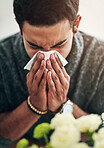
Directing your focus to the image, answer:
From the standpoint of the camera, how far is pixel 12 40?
2.41 feet

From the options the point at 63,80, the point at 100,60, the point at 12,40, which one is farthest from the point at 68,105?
the point at 12,40

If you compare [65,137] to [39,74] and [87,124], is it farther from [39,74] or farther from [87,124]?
[39,74]

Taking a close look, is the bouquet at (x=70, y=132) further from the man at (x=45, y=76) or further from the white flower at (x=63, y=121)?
the man at (x=45, y=76)

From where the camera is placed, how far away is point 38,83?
2.00ft

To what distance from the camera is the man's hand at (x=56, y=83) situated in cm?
57

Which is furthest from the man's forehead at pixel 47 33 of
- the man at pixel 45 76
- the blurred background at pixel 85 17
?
the blurred background at pixel 85 17

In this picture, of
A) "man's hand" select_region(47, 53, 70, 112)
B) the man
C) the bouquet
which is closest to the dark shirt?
the man

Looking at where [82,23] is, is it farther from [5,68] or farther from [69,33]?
[5,68]

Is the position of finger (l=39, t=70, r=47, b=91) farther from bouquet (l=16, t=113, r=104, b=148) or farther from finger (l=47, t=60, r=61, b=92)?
bouquet (l=16, t=113, r=104, b=148)

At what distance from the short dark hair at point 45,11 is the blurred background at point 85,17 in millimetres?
107

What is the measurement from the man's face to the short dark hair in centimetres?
2

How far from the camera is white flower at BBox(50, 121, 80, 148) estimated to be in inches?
10.5

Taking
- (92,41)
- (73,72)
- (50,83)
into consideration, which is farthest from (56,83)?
(92,41)

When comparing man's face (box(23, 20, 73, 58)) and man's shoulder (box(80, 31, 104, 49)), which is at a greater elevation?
man's face (box(23, 20, 73, 58))
